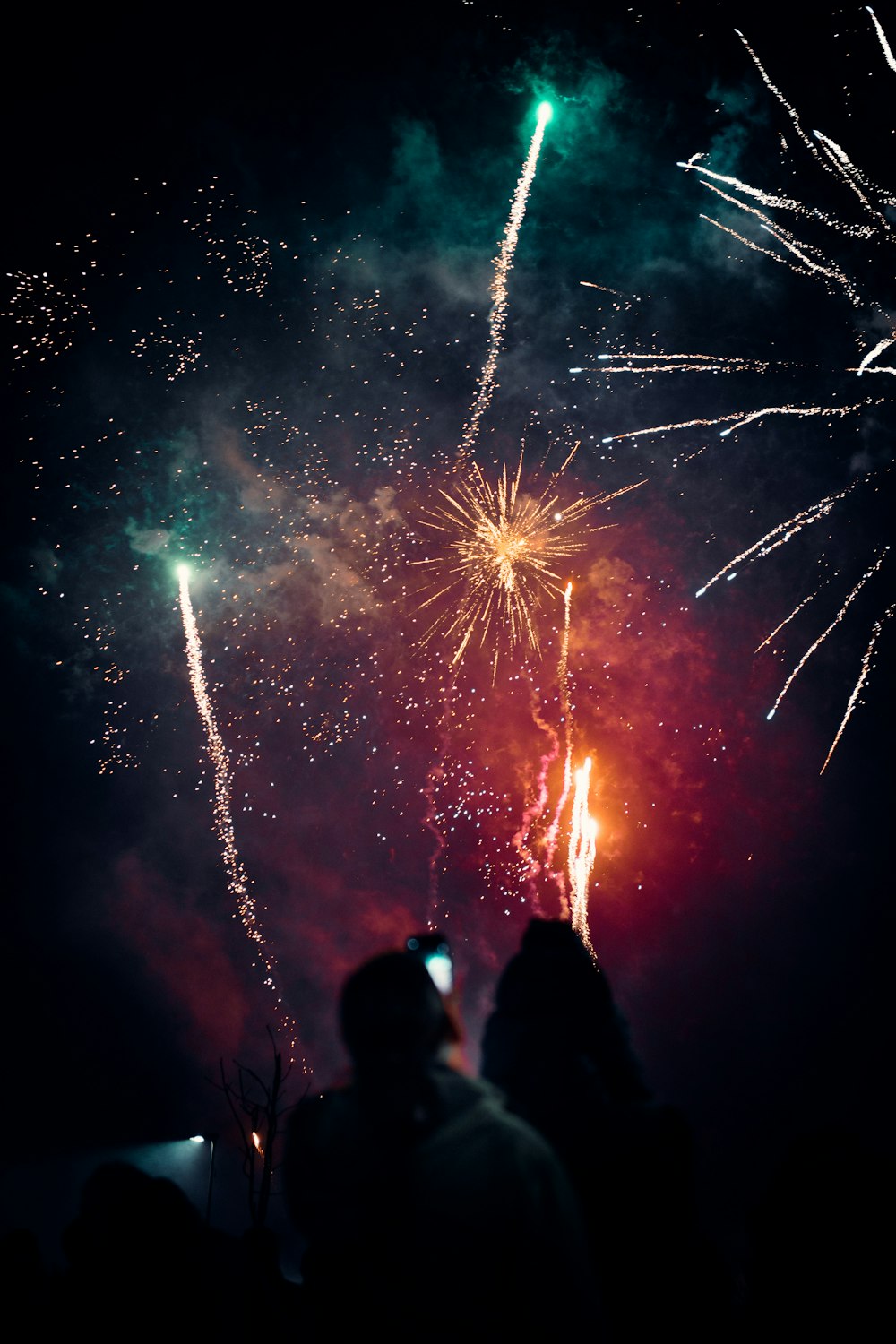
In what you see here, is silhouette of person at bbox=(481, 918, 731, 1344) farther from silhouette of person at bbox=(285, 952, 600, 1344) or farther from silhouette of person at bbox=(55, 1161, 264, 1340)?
silhouette of person at bbox=(55, 1161, 264, 1340)

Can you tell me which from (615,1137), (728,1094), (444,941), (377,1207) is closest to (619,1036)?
(615,1137)

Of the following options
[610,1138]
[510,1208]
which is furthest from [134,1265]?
[510,1208]

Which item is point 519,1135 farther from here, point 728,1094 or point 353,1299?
point 728,1094

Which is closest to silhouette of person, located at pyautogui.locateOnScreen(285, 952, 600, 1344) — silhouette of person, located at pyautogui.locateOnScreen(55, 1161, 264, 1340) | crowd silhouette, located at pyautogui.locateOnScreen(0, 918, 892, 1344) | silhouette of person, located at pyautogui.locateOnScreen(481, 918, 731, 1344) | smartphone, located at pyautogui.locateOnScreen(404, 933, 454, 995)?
crowd silhouette, located at pyautogui.locateOnScreen(0, 918, 892, 1344)

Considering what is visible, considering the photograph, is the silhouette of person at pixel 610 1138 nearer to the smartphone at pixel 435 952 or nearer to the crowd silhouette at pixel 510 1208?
the crowd silhouette at pixel 510 1208

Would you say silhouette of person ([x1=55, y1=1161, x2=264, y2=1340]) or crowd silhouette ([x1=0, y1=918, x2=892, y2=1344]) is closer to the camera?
crowd silhouette ([x1=0, y1=918, x2=892, y2=1344])

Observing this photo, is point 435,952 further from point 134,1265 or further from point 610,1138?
point 134,1265
